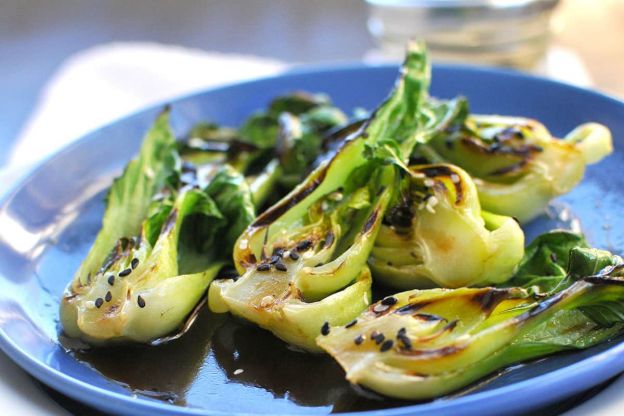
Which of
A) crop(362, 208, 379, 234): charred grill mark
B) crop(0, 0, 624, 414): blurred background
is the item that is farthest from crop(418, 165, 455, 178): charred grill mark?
crop(0, 0, 624, 414): blurred background

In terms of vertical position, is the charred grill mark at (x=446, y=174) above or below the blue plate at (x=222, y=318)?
above

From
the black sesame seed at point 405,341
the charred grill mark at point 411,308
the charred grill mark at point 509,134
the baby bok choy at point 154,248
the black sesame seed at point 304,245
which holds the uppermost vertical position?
the charred grill mark at point 509,134

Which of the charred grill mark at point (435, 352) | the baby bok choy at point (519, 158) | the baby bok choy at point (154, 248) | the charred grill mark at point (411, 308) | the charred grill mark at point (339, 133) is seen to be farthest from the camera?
the charred grill mark at point (339, 133)

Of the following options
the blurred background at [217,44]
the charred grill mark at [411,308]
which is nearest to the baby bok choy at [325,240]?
the charred grill mark at [411,308]

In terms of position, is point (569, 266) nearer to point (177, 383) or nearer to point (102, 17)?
point (177, 383)

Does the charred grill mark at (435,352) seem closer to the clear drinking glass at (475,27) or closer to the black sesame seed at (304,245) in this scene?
the black sesame seed at (304,245)

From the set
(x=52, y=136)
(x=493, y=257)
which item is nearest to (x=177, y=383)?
(x=493, y=257)

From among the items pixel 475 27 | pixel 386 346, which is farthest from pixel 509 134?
pixel 475 27

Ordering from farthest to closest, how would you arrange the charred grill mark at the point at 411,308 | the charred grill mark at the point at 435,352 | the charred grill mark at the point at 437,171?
the charred grill mark at the point at 437,171, the charred grill mark at the point at 411,308, the charred grill mark at the point at 435,352
